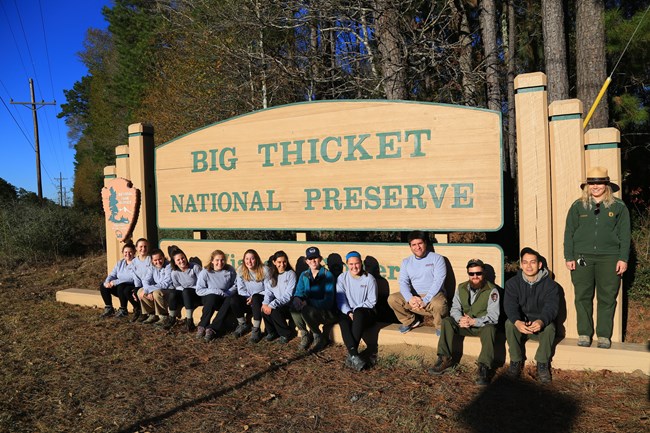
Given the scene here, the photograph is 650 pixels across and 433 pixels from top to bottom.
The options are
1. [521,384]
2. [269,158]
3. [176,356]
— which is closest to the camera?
[521,384]

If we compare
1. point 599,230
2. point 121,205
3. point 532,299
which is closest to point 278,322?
point 532,299

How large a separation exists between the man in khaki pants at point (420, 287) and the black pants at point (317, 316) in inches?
23.4

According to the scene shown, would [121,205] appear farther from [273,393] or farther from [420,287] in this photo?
[420,287]

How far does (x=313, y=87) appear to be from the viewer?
11.2 m

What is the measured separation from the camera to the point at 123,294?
21.2 feet

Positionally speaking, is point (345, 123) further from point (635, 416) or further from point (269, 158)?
point (635, 416)

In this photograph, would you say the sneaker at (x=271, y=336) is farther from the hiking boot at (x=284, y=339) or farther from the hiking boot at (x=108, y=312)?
the hiking boot at (x=108, y=312)

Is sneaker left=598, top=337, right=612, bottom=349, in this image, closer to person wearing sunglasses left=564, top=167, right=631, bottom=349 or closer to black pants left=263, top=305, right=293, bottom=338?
person wearing sunglasses left=564, top=167, right=631, bottom=349

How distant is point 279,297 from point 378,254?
3.65ft

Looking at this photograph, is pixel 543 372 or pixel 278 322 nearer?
pixel 543 372

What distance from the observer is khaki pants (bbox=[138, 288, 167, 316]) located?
6047 mm

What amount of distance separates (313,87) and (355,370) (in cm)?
807

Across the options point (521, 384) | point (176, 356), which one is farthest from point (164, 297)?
point (521, 384)

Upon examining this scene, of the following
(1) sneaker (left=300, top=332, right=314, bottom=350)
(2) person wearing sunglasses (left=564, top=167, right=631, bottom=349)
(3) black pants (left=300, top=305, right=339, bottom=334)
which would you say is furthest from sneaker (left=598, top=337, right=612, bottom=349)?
(1) sneaker (left=300, top=332, right=314, bottom=350)
